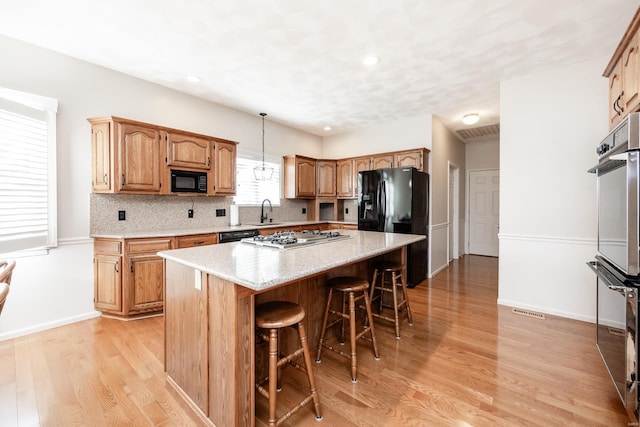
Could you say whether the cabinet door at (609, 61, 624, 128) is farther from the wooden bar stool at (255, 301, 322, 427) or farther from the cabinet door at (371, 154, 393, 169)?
the wooden bar stool at (255, 301, 322, 427)

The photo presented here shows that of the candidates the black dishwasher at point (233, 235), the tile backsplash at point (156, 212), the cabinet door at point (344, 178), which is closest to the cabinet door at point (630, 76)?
the cabinet door at point (344, 178)

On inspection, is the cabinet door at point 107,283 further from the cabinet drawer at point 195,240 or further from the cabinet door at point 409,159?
the cabinet door at point 409,159

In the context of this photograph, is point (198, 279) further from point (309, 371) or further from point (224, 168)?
point (224, 168)

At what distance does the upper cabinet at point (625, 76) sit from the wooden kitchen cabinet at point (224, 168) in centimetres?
403

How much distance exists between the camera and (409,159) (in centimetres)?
454

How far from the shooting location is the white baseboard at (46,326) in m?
2.49

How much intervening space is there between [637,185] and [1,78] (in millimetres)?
4844

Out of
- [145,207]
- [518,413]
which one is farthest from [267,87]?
[518,413]

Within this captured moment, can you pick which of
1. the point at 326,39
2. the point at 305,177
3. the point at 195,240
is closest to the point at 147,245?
the point at 195,240

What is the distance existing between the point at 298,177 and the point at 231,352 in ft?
13.2

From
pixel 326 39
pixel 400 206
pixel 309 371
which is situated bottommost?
pixel 309 371

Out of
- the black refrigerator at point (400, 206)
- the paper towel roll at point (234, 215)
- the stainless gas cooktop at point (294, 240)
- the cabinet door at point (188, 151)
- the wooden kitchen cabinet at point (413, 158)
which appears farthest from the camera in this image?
the wooden kitchen cabinet at point (413, 158)

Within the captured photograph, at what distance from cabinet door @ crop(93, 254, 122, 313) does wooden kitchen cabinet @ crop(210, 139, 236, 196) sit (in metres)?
1.40

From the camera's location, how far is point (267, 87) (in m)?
3.58
